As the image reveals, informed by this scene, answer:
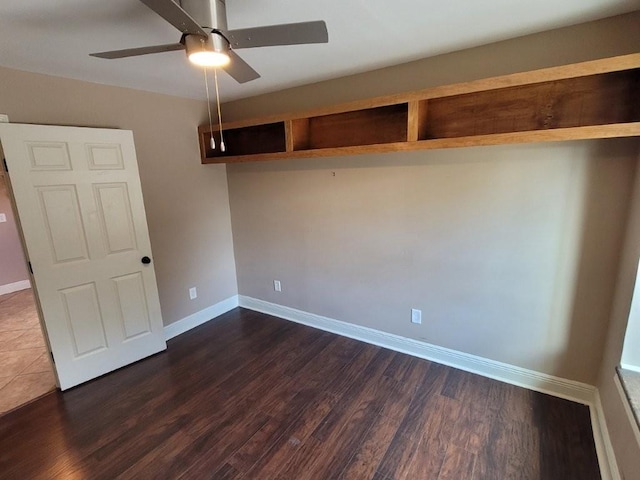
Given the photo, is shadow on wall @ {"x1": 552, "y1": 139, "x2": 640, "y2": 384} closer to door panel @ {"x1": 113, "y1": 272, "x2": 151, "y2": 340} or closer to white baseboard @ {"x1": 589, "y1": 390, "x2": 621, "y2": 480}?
white baseboard @ {"x1": 589, "y1": 390, "x2": 621, "y2": 480}

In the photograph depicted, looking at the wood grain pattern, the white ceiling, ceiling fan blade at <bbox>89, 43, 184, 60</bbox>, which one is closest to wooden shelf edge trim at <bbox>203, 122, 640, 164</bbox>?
the wood grain pattern

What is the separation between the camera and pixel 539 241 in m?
2.11

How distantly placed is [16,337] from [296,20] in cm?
422

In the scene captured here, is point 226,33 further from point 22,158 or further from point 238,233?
point 238,233

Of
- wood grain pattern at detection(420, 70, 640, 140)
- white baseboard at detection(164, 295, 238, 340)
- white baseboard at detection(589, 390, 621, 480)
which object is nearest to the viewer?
white baseboard at detection(589, 390, 621, 480)

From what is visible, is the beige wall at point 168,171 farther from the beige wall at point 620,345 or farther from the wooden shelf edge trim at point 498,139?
the beige wall at point 620,345

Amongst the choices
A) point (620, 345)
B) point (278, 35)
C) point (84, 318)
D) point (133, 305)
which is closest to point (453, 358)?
point (620, 345)

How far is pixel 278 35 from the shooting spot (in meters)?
1.27

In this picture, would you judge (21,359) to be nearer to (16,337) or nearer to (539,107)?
(16,337)

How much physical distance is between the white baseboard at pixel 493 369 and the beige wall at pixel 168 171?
1.05m

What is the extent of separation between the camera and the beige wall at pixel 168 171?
227cm

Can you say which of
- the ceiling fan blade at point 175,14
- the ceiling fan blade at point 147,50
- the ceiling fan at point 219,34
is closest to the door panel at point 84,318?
the ceiling fan blade at point 147,50

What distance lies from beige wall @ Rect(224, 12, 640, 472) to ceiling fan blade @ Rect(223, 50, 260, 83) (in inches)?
44.1

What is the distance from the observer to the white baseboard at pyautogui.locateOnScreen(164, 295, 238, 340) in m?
3.25
